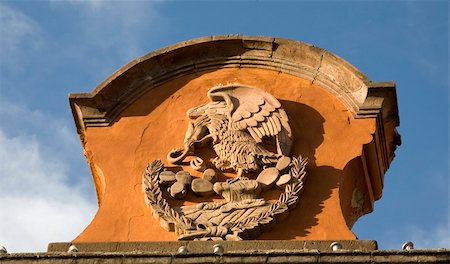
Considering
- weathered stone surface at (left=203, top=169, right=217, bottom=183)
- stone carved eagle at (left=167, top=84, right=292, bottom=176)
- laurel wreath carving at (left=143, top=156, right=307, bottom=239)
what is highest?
stone carved eagle at (left=167, top=84, right=292, bottom=176)

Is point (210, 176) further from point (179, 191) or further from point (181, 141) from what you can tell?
point (181, 141)

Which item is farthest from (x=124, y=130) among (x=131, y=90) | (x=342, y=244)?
(x=342, y=244)

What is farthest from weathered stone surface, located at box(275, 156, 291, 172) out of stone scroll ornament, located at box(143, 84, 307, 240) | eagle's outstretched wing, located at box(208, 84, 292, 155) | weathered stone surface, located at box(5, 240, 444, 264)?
weathered stone surface, located at box(5, 240, 444, 264)

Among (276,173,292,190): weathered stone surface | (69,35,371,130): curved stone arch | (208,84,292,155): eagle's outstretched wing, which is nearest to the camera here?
(276,173,292,190): weathered stone surface

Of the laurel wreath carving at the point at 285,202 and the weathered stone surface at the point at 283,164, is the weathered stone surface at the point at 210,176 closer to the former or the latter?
the weathered stone surface at the point at 283,164

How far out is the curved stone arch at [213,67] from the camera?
73.2 ft

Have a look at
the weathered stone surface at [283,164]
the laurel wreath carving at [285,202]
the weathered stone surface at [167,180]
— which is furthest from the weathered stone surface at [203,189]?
the weathered stone surface at [283,164]

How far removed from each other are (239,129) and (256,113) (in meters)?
0.31

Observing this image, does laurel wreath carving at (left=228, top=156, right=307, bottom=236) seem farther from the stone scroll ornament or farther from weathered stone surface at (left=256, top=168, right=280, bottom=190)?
weathered stone surface at (left=256, top=168, right=280, bottom=190)

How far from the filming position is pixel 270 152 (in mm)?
21641

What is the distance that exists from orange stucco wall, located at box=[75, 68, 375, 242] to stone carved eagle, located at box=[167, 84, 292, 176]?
196 mm

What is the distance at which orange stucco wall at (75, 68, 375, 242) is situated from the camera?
21.1m

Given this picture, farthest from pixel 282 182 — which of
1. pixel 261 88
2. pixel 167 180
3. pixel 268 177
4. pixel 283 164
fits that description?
pixel 261 88

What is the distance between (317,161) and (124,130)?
95.9 inches
